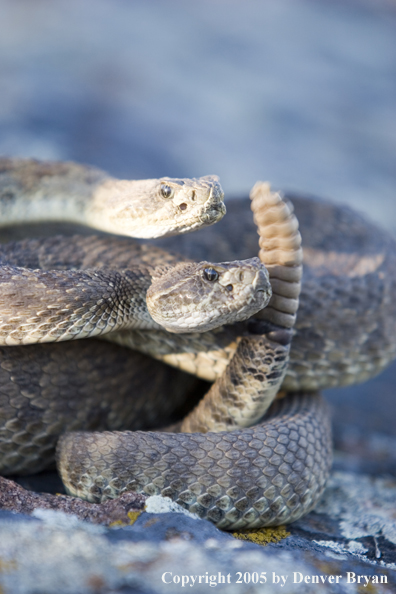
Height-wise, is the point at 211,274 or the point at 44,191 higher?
the point at 211,274

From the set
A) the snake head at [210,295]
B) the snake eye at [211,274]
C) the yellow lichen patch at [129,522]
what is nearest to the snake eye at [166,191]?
the snake head at [210,295]

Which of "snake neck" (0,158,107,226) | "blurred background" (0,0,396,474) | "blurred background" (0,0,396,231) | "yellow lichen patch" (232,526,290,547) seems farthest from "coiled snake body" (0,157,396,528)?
"blurred background" (0,0,396,231)

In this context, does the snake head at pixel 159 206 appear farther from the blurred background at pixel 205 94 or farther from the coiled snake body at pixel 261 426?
the blurred background at pixel 205 94

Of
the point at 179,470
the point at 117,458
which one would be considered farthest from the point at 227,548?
the point at 117,458

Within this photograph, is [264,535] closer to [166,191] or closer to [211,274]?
[211,274]

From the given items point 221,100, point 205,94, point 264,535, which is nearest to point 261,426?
point 264,535
